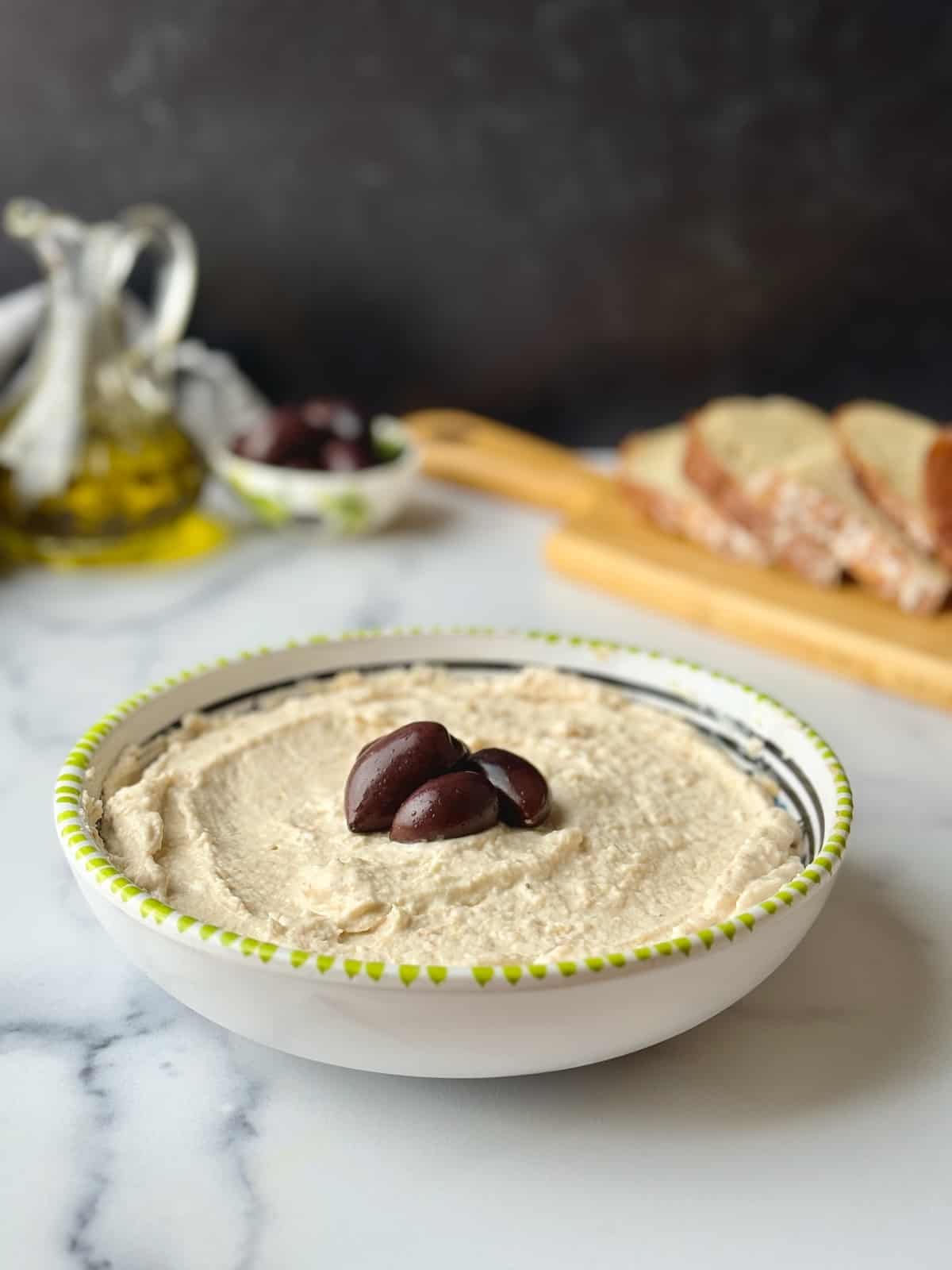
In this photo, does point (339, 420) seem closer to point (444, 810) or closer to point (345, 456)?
point (345, 456)

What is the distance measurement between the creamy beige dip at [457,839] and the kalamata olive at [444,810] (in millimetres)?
11

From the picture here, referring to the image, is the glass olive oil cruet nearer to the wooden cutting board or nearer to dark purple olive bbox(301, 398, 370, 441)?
dark purple olive bbox(301, 398, 370, 441)

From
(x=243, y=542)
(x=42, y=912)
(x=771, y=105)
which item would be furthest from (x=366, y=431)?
(x=42, y=912)

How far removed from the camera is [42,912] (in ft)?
4.45

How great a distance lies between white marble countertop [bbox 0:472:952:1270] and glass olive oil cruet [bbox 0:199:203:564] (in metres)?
0.82

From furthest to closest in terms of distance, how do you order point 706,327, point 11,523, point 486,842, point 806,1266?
point 706,327 < point 11,523 < point 486,842 < point 806,1266

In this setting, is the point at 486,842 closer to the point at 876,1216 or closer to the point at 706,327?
the point at 876,1216

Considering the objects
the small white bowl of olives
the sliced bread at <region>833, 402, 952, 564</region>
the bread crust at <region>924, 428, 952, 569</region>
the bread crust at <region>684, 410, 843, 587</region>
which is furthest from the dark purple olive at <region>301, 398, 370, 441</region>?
the bread crust at <region>924, 428, 952, 569</region>

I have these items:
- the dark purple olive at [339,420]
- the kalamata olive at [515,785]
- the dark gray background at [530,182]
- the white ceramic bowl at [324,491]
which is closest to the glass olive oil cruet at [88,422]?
the white ceramic bowl at [324,491]

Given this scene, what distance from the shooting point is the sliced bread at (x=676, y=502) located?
2229 millimetres

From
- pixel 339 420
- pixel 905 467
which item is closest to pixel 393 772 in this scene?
pixel 339 420

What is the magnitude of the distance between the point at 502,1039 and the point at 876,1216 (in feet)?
0.97

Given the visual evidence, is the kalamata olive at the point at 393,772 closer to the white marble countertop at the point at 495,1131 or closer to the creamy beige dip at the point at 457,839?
the creamy beige dip at the point at 457,839

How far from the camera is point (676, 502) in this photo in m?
2.30
